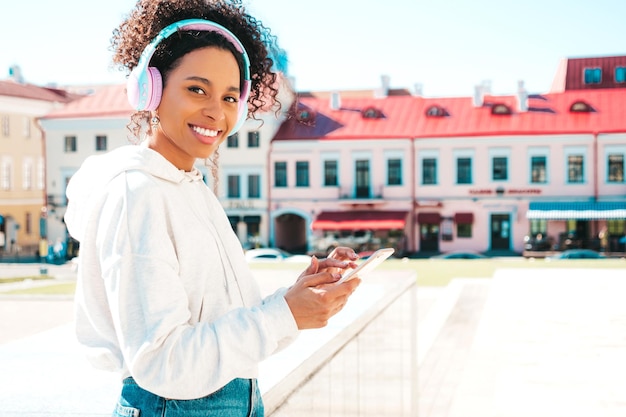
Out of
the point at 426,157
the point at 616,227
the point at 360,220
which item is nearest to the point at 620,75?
the point at 616,227

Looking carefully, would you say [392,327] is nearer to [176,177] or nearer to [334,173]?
[176,177]

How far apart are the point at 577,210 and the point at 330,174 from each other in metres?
10.8

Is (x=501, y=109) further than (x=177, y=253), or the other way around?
(x=501, y=109)

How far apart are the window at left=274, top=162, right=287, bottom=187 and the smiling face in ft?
117

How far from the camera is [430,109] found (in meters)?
37.8

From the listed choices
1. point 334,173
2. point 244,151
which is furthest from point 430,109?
point 244,151

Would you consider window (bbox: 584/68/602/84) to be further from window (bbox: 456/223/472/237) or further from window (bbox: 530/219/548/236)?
window (bbox: 456/223/472/237)

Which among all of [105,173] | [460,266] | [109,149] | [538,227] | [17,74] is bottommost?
[460,266]

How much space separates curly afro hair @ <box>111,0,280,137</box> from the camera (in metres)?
1.90

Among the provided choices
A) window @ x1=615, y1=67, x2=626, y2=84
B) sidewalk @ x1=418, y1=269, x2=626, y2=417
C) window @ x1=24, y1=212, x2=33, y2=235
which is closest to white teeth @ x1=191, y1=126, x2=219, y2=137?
sidewalk @ x1=418, y1=269, x2=626, y2=417

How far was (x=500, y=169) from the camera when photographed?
3566 cm

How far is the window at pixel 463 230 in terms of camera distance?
1426 inches

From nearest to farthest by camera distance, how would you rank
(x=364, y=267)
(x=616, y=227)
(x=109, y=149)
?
(x=364, y=267) < (x=616, y=227) < (x=109, y=149)

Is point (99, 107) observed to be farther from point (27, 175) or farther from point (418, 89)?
point (418, 89)
